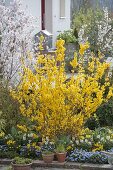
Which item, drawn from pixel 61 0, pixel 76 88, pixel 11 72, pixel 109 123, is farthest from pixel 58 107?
pixel 61 0

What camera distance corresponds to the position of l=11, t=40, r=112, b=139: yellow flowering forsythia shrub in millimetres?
8219

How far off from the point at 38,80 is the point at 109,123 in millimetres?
2463

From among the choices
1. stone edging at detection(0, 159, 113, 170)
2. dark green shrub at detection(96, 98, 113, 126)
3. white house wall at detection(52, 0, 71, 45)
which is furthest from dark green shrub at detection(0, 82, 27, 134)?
white house wall at detection(52, 0, 71, 45)

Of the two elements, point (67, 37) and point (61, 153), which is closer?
point (61, 153)

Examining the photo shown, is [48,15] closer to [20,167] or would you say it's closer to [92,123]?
[92,123]

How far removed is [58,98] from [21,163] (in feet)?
4.17

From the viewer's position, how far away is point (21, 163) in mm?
7477

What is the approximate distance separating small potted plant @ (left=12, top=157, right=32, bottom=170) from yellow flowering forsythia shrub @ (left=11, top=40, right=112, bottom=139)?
2.98ft

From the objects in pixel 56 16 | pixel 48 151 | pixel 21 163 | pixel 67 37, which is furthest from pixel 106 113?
pixel 56 16

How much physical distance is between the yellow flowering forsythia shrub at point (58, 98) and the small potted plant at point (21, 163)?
91 cm

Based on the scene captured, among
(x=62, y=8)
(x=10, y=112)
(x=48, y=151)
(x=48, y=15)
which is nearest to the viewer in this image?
(x=48, y=151)

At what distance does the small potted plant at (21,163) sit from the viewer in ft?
24.4

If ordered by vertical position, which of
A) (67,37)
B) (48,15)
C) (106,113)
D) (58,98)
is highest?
(48,15)

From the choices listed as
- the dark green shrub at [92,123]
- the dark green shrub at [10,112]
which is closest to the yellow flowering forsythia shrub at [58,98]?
the dark green shrub at [10,112]
